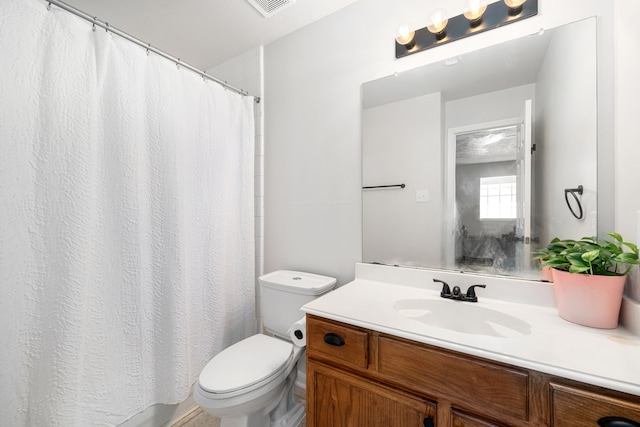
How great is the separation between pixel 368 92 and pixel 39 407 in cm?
191

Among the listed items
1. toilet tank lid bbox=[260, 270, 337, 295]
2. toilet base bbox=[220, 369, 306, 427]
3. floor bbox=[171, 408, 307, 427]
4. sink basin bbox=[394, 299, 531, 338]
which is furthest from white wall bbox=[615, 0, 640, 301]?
floor bbox=[171, 408, 307, 427]

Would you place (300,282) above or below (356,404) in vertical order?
above

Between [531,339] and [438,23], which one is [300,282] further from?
[438,23]

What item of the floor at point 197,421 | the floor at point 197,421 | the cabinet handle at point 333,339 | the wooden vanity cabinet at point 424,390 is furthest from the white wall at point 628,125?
the floor at point 197,421

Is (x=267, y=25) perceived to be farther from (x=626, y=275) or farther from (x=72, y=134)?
(x=626, y=275)

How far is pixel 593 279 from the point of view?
2.57ft

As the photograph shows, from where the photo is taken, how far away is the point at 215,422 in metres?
1.46

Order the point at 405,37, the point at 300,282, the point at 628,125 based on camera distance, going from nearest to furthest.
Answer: the point at 628,125, the point at 405,37, the point at 300,282

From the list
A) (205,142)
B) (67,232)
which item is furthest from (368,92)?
(67,232)

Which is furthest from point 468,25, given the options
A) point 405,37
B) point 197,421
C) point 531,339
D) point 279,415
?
point 197,421

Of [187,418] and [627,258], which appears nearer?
[627,258]

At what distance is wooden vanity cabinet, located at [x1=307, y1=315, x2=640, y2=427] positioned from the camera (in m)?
0.60

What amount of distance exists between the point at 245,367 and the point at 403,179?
3.90 ft

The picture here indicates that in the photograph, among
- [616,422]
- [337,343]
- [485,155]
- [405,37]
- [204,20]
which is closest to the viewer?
[616,422]
